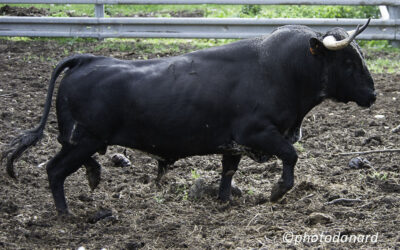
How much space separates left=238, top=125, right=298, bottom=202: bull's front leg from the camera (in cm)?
Answer: 583

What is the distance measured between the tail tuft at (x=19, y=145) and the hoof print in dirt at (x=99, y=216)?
810 millimetres

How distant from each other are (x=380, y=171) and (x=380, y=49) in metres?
5.54

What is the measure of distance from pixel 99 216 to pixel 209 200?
3.54 feet

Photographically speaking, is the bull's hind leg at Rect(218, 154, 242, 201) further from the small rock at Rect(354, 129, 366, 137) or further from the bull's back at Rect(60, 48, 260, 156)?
the small rock at Rect(354, 129, 366, 137)

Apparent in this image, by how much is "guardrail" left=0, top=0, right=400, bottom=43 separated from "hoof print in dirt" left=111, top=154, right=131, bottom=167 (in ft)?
16.8

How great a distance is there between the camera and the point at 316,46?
5.87 meters

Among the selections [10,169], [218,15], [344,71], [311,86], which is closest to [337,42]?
[344,71]

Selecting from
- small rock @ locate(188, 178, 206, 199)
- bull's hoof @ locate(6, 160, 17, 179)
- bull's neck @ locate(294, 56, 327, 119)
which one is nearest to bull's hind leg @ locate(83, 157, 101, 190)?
bull's hoof @ locate(6, 160, 17, 179)

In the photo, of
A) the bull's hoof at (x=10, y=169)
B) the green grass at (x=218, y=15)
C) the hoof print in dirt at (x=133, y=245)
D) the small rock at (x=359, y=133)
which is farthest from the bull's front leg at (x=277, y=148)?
the green grass at (x=218, y=15)

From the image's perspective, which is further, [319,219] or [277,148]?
[277,148]

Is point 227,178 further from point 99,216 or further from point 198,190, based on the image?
point 99,216

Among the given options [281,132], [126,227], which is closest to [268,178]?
[281,132]

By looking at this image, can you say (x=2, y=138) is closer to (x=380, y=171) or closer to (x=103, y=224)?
(x=103, y=224)

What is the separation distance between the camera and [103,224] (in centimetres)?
577
